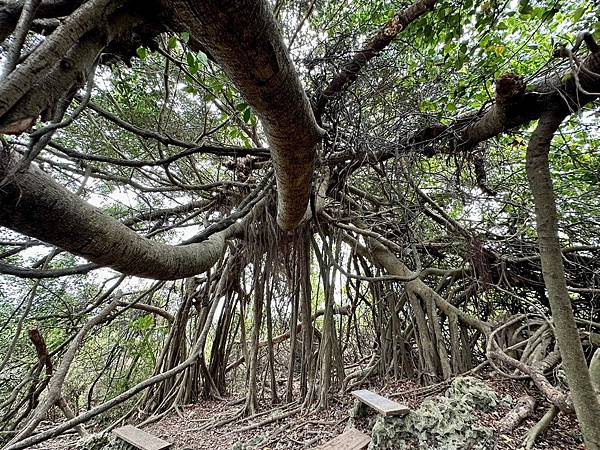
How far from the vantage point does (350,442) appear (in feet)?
5.50

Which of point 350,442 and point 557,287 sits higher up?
point 557,287

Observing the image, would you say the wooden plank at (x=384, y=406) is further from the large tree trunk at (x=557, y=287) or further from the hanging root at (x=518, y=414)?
the large tree trunk at (x=557, y=287)

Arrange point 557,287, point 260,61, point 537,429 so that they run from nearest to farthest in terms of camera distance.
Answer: point 260,61
point 557,287
point 537,429

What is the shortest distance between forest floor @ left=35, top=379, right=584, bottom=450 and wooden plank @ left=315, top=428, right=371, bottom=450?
13 centimetres

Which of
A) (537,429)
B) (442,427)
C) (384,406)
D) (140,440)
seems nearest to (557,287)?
(537,429)

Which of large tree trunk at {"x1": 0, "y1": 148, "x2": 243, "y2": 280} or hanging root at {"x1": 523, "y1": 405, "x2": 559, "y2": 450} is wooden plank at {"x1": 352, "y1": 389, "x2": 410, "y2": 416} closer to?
hanging root at {"x1": 523, "y1": 405, "x2": 559, "y2": 450}

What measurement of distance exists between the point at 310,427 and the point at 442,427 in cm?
92

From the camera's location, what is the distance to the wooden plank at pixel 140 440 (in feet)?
5.58

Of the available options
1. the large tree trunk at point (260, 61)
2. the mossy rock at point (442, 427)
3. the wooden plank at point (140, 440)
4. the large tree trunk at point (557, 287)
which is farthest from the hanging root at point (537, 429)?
the wooden plank at point (140, 440)

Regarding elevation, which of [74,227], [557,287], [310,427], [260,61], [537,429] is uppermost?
[260,61]

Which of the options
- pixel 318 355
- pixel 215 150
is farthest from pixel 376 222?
pixel 215 150

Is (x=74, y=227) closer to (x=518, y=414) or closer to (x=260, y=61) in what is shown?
(x=260, y=61)

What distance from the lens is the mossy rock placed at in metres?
1.47

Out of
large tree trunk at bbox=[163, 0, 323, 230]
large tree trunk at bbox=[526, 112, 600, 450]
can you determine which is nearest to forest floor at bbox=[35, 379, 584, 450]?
large tree trunk at bbox=[526, 112, 600, 450]
